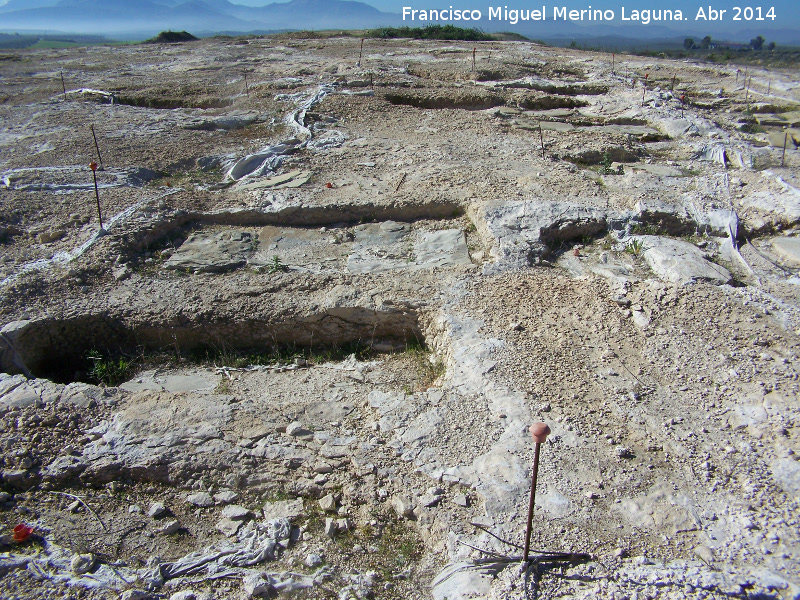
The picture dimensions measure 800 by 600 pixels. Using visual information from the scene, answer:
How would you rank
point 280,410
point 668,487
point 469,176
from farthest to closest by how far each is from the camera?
point 469,176 → point 280,410 → point 668,487

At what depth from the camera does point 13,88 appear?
1163cm

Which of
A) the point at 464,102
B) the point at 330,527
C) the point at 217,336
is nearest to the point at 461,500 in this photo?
the point at 330,527

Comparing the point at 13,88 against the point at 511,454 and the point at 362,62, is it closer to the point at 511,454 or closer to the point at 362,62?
the point at 362,62

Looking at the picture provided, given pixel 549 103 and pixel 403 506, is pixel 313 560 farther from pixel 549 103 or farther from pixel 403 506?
pixel 549 103

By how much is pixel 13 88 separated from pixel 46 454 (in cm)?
1231

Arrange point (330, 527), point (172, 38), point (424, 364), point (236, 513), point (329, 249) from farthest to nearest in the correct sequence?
point (172, 38) → point (329, 249) → point (424, 364) → point (236, 513) → point (330, 527)

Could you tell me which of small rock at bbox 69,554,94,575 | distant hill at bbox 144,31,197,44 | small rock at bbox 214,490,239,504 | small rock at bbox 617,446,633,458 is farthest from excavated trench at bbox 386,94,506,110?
distant hill at bbox 144,31,197,44

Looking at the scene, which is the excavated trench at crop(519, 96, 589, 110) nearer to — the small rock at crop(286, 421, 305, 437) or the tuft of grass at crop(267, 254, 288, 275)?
the tuft of grass at crop(267, 254, 288, 275)

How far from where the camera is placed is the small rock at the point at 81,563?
242 centimetres

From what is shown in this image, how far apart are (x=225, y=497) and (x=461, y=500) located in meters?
1.30

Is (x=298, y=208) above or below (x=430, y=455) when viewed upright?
above

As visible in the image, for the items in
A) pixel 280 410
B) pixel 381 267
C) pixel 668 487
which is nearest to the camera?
pixel 668 487

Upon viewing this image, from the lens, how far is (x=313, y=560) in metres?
2.47

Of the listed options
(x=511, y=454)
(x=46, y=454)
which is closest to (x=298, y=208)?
(x=46, y=454)
